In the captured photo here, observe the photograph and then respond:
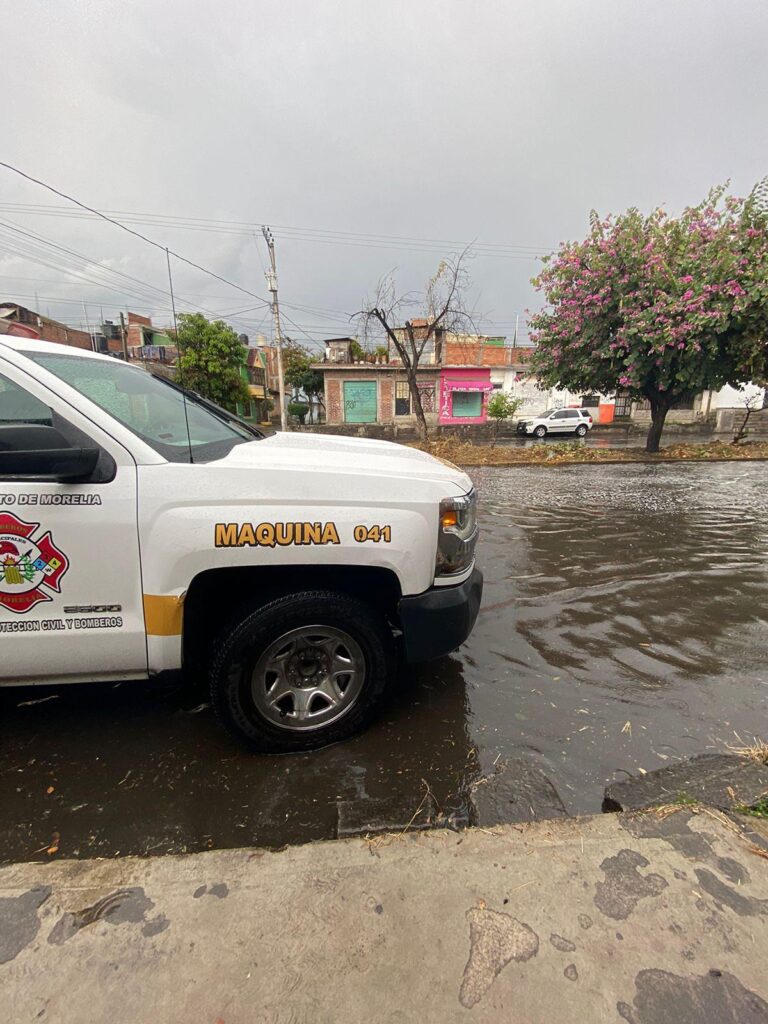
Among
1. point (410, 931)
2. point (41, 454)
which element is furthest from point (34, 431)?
point (410, 931)

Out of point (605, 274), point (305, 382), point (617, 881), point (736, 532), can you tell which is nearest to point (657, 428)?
point (605, 274)

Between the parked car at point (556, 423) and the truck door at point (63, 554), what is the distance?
28023 millimetres

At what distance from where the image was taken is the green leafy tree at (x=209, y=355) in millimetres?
26897

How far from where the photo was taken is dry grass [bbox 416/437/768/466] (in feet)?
46.9

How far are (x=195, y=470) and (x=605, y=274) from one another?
52.3 ft

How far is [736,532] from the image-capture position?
6328mm

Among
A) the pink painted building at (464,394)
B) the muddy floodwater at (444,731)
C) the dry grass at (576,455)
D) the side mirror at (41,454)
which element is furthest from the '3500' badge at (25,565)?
the pink painted building at (464,394)

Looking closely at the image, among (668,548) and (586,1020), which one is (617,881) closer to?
(586,1020)

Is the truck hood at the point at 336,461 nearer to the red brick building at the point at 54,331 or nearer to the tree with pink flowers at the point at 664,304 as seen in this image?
the tree with pink flowers at the point at 664,304

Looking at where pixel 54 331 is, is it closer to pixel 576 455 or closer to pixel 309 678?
pixel 576 455

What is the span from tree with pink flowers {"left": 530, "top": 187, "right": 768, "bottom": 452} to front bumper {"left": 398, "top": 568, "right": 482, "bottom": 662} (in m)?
13.8

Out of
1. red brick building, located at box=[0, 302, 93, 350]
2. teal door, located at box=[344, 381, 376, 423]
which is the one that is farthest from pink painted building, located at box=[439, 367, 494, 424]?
red brick building, located at box=[0, 302, 93, 350]

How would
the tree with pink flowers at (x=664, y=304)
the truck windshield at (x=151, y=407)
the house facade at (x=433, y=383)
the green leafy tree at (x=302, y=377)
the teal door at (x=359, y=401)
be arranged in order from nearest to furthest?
the truck windshield at (x=151, y=407)
the tree with pink flowers at (x=664, y=304)
the house facade at (x=433, y=383)
the teal door at (x=359, y=401)
the green leafy tree at (x=302, y=377)

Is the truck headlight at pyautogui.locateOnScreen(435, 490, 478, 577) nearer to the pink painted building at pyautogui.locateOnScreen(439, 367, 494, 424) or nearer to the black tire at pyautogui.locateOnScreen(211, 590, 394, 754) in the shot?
the black tire at pyautogui.locateOnScreen(211, 590, 394, 754)
